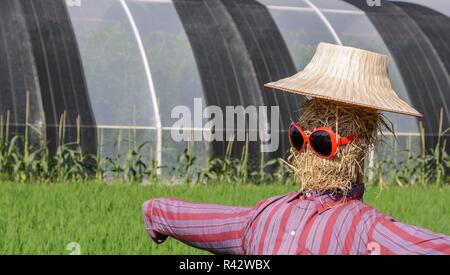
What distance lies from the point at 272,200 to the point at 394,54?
386 inches

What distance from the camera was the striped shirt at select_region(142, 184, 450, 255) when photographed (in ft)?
7.94

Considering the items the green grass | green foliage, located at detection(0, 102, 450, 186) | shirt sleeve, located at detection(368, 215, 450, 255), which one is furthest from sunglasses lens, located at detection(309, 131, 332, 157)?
green foliage, located at detection(0, 102, 450, 186)

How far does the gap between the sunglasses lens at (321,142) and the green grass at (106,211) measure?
2.60 m

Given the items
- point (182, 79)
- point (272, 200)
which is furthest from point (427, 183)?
point (272, 200)

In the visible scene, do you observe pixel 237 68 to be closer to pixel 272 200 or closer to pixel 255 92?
pixel 255 92

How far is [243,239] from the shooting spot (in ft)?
9.07

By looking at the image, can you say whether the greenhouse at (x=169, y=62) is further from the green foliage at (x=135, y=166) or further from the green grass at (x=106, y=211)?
the green grass at (x=106, y=211)

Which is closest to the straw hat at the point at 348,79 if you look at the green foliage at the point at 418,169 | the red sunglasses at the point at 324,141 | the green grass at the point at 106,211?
the red sunglasses at the point at 324,141

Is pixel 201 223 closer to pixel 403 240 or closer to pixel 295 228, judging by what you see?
pixel 295 228

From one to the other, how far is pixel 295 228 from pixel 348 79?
49 centimetres

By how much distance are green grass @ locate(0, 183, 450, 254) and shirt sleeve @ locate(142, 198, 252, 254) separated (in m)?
2.22

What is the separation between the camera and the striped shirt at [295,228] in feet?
7.94

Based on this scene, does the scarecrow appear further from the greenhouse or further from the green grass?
the greenhouse
